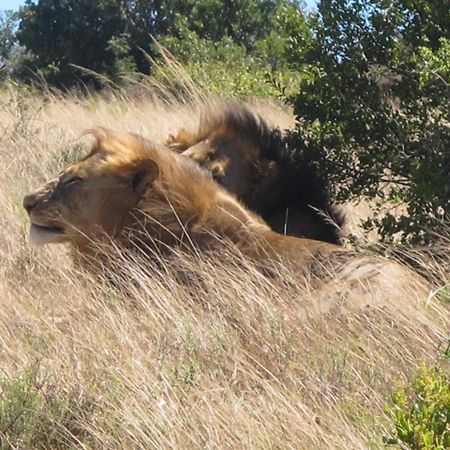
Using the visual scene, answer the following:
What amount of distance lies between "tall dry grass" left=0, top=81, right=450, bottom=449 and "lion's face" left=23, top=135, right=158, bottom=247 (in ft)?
0.70

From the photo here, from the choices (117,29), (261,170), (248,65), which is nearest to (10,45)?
(117,29)

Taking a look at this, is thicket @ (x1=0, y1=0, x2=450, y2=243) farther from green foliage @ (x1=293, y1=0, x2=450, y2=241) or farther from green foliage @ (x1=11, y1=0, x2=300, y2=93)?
green foliage @ (x1=11, y1=0, x2=300, y2=93)

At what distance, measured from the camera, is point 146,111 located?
13.3 metres

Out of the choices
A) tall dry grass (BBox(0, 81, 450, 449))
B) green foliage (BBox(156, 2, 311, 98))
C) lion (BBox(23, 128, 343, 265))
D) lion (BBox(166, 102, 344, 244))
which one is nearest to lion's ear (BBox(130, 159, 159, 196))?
lion (BBox(23, 128, 343, 265))

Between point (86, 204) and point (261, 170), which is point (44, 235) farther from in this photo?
point (261, 170)

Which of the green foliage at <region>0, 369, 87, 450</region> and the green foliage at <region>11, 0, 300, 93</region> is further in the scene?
the green foliage at <region>11, 0, 300, 93</region>

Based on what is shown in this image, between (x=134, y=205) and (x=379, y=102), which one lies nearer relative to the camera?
(x=134, y=205)

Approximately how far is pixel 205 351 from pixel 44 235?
5.98ft

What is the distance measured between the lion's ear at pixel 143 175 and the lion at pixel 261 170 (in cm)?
95

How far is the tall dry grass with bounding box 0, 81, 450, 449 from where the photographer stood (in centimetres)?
397

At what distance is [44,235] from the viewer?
6.28m

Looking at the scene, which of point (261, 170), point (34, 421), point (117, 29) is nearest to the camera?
point (34, 421)

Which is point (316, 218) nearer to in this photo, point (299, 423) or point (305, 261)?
point (305, 261)

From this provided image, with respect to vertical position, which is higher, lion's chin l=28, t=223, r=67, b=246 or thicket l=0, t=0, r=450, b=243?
thicket l=0, t=0, r=450, b=243
